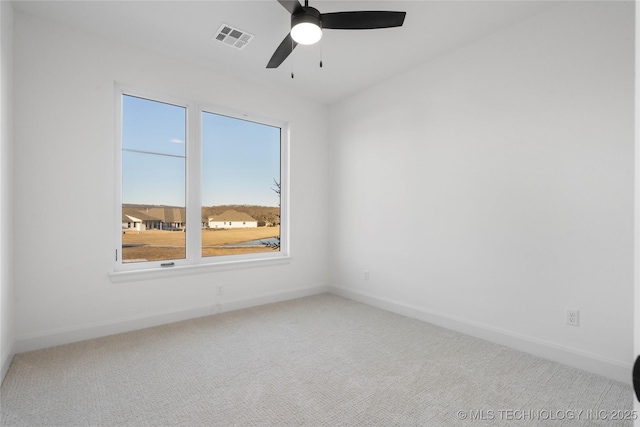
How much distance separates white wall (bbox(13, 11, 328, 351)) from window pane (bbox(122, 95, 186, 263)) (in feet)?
0.69

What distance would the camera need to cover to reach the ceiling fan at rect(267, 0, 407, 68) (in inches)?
82.6

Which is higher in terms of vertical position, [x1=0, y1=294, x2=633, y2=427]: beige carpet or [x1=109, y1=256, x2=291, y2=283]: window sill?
[x1=109, y1=256, x2=291, y2=283]: window sill

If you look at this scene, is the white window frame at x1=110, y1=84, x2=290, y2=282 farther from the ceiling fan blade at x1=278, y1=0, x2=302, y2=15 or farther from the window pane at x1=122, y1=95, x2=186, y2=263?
the ceiling fan blade at x1=278, y1=0, x2=302, y2=15

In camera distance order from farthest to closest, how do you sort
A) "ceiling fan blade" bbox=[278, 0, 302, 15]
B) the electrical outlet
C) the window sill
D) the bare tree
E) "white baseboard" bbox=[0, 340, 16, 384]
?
the bare tree < the window sill < the electrical outlet < "white baseboard" bbox=[0, 340, 16, 384] < "ceiling fan blade" bbox=[278, 0, 302, 15]

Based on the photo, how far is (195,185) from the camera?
365 cm

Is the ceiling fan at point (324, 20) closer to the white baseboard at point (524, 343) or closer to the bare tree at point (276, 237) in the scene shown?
the bare tree at point (276, 237)

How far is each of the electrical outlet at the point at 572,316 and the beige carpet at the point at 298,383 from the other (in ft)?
1.15

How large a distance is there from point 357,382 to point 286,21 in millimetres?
2987

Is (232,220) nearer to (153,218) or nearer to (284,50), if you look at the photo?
(153,218)

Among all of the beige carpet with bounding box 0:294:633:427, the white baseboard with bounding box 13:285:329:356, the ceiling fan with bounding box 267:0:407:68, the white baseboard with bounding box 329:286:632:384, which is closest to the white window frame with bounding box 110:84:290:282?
the white baseboard with bounding box 13:285:329:356

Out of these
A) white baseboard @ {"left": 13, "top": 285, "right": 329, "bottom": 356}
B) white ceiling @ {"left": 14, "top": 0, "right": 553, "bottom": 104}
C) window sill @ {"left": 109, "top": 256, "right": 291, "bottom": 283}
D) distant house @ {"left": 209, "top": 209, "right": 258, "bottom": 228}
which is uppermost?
white ceiling @ {"left": 14, "top": 0, "right": 553, "bottom": 104}

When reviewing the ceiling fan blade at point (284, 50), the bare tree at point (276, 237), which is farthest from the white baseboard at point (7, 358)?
the ceiling fan blade at point (284, 50)

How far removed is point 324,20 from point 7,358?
3446 mm

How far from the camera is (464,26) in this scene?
2807 mm
